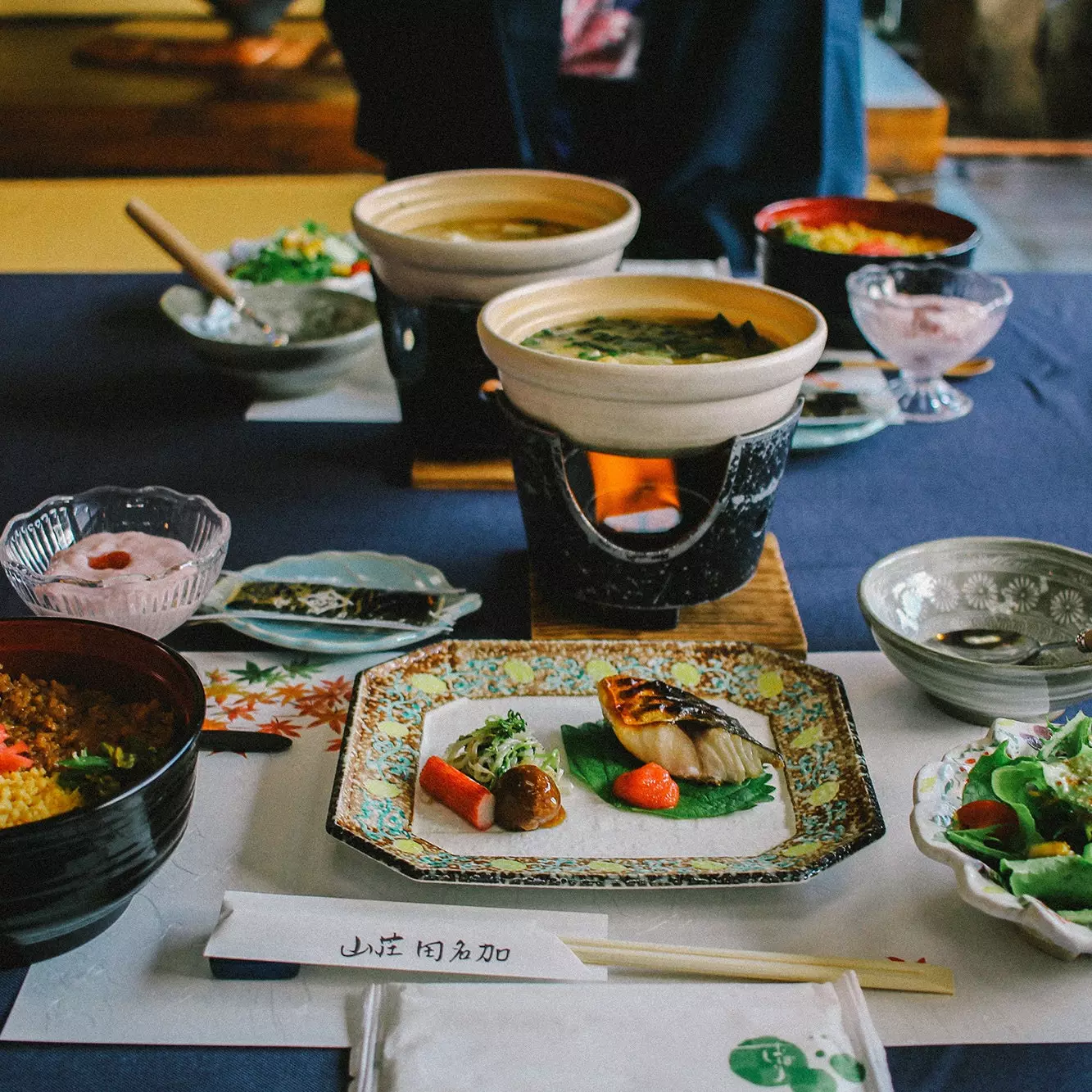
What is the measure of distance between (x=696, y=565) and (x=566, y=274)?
0.41 meters

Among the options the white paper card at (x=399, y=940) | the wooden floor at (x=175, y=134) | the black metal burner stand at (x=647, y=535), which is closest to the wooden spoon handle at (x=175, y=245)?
the black metal burner stand at (x=647, y=535)

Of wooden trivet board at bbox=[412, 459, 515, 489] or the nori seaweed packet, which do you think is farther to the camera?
wooden trivet board at bbox=[412, 459, 515, 489]

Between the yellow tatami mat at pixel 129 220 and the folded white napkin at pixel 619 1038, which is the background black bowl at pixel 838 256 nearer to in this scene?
the folded white napkin at pixel 619 1038

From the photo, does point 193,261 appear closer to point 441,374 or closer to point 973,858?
point 441,374

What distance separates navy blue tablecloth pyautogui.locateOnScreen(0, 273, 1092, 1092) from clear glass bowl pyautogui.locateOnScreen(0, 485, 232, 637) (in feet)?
0.26

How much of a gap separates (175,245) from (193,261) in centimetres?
3

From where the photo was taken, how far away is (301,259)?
1.96 m

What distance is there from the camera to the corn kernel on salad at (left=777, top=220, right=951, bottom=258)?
1.71 meters

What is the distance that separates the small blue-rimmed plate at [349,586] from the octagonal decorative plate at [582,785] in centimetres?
8

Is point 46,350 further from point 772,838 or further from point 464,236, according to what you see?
point 772,838

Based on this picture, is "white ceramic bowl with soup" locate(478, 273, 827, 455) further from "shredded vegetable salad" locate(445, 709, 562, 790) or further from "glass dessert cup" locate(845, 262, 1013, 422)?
"glass dessert cup" locate(845, 262, 1013, 422)

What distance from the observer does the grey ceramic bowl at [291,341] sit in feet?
5.06

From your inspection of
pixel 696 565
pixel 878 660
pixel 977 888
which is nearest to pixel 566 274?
pixel 696 565

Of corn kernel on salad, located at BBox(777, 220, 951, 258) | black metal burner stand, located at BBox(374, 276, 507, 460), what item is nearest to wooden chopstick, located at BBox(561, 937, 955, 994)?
black metal burner stand, located at BBox(374, 276, 507, 460)
